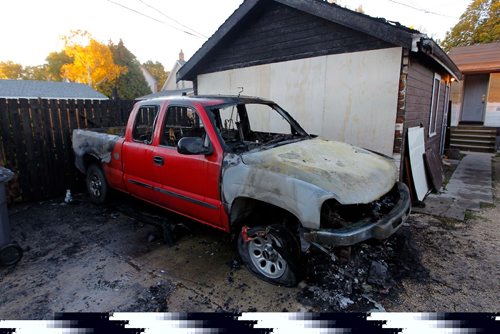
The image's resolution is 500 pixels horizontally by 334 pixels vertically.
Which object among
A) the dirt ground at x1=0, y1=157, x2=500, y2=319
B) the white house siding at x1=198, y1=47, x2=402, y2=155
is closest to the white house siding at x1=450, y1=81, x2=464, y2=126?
the white house siding at x1=198, y1=47, x2=402, y2=155

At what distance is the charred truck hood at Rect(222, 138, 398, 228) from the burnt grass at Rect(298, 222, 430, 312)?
55cm

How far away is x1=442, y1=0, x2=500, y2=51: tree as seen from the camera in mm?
23875

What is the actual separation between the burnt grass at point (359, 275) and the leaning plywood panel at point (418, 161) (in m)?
2.30

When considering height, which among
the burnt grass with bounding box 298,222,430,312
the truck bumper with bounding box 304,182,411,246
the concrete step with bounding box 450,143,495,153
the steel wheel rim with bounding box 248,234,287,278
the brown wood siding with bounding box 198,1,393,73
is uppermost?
the brown wood siding with bounding box 198,1,393,73

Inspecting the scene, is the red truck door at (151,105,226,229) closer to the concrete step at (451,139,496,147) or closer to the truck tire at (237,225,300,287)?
the truck tire at (237,225,300,287)

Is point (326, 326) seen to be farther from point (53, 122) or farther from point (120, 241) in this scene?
point (53, 122)

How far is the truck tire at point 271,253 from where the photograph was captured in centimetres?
290

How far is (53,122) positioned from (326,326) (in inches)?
253

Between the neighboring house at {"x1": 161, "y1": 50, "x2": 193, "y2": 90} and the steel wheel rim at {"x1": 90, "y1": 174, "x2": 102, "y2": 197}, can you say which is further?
the neighboring house at {"x1": 161, "y1": 50, "x2": 193, "y2": 90}

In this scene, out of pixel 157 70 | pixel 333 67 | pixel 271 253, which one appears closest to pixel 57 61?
pixel 157 70

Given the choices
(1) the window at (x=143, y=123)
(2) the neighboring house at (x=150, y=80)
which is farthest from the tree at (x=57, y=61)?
(1) the window at (x=143, y=123)

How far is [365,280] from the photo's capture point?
3.19 m

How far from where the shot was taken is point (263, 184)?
2879 mm

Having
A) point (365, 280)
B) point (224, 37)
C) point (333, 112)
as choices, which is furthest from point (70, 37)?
point (365, 280)
